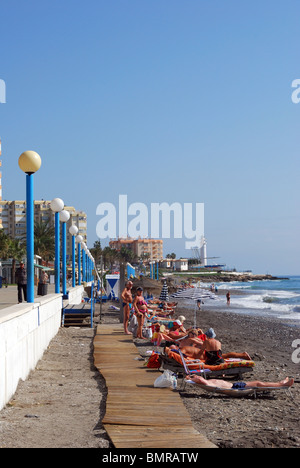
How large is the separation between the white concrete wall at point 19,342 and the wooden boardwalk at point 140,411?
1.23m

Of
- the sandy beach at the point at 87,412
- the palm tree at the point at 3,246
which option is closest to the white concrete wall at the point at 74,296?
the sandy beach at the point at 87,412

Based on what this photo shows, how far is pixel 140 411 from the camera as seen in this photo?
23.4 ft

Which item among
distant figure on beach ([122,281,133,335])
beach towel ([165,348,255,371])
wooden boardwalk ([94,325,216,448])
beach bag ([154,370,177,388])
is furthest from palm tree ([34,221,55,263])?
beach bag ([154,370,177,388])

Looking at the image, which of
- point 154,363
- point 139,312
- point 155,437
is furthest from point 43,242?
point 155,437

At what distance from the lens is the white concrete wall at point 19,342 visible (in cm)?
711

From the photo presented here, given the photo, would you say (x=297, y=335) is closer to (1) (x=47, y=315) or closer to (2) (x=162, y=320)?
(2) (x=162, y=320)

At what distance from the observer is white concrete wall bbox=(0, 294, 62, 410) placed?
7.11 meters

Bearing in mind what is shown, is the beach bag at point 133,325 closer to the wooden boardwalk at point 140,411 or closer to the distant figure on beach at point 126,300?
the distant figure on beach at point 126,300

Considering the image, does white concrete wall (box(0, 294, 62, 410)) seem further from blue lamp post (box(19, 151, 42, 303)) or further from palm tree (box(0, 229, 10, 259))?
palm tree (box(0, 229, 10, 259))

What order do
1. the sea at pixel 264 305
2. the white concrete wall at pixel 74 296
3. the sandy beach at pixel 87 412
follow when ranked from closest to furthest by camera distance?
1. the sandy beach at pixel 87 412
2. the white concrete wall at pixel 74 296
3. the sea at pixel 264 305

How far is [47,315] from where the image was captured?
40.9ft

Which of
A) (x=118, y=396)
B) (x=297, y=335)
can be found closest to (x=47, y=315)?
(x=118, y=396)
